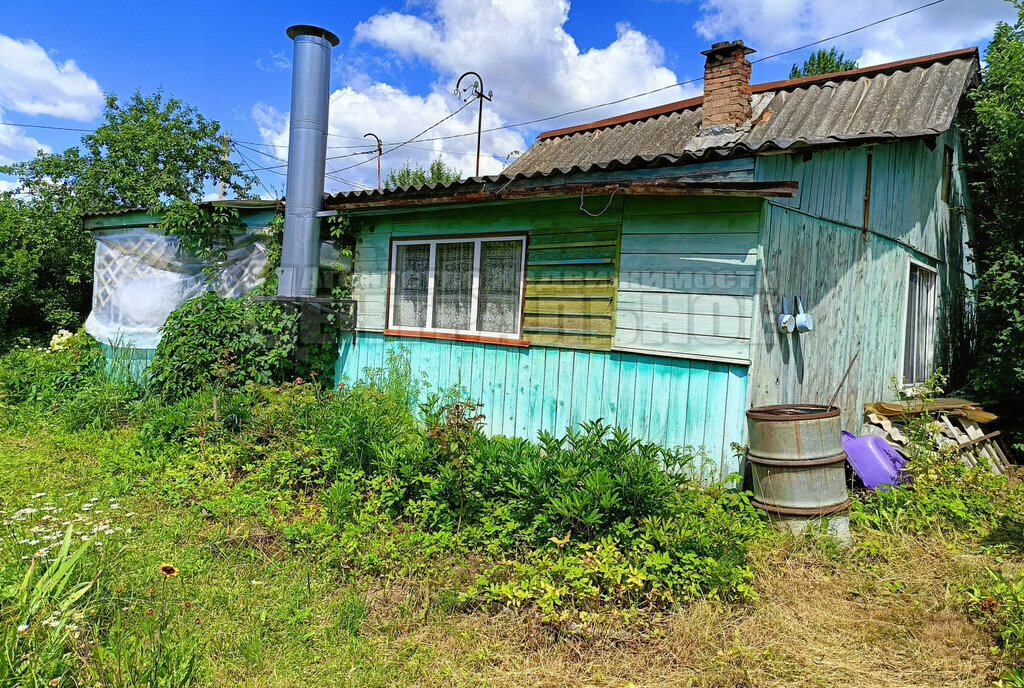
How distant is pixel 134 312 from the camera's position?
30.9ft

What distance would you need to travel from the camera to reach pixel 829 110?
8.46 m

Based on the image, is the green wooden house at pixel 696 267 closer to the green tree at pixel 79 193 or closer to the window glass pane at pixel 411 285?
the window glass pane at pixel 411 285

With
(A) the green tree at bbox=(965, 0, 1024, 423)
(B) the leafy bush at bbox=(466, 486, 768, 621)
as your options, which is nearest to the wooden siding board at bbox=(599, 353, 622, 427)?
(B) the leafy bush at bbox=(466, 486, 768, 621)

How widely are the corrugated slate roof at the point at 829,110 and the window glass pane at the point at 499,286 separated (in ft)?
3.19

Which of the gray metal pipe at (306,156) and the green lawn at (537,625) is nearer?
the green lawn at (537,625)

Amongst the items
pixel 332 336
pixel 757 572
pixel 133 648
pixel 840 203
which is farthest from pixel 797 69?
pixel 133 648

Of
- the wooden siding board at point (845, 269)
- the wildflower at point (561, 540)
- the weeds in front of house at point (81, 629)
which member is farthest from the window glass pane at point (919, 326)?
the weeds in front of house at point (81, 629)

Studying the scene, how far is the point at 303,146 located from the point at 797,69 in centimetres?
2407

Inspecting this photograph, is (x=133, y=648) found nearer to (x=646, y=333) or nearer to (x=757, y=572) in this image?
(x=757, y=572)

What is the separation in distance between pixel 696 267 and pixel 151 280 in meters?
Result: 7.81

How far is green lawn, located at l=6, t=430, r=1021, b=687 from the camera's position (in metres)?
3.25

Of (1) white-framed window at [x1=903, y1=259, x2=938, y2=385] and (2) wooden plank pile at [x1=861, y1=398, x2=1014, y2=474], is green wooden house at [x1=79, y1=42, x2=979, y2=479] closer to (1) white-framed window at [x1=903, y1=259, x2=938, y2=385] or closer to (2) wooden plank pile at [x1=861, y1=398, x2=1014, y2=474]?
(1) white-framed window at [x1=903, y1=259, x2=938, y2=385]

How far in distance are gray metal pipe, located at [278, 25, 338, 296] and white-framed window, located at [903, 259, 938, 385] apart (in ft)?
24.2

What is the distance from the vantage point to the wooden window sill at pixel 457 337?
6531 millimetres
